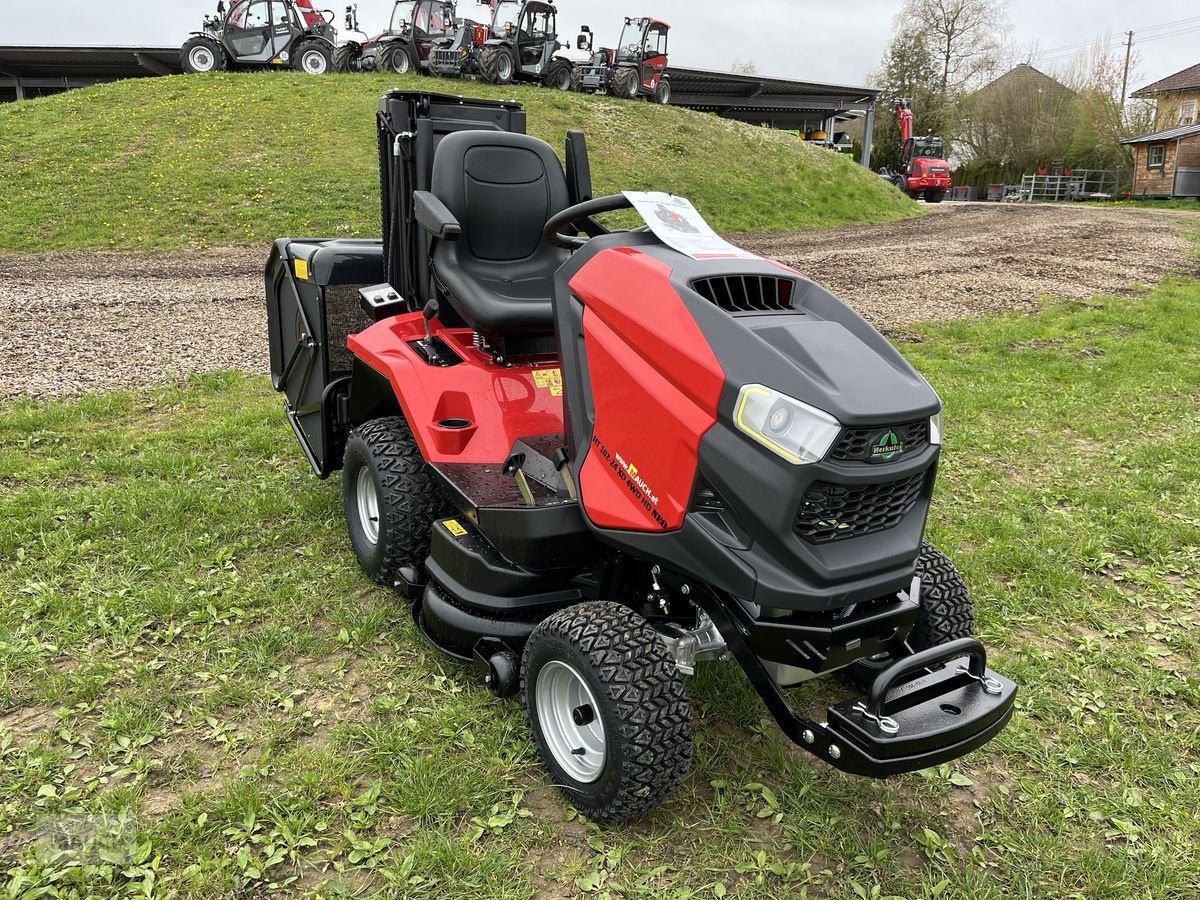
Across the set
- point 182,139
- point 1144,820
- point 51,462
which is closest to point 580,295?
point 1144,820

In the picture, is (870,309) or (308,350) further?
(870,309)

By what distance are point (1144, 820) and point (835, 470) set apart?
4.55 feet

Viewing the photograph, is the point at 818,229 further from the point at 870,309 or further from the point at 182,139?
the point at 182,139

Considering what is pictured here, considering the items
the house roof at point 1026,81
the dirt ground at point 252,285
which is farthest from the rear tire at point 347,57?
the house roof at point 1026,81

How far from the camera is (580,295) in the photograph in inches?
96.3

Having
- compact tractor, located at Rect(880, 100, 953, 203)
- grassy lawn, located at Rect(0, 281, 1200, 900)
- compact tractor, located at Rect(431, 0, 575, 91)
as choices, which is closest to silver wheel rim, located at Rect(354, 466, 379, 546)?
grassy lawn, located at Rect(0, 281, 1200, 900)

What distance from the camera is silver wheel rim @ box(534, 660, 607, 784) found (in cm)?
229

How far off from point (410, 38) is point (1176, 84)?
36.6 metres

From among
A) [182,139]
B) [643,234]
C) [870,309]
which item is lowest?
[870,309]

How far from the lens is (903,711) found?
79.8 inches

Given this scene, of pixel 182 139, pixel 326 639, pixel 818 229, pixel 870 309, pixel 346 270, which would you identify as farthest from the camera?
pixel 818 229

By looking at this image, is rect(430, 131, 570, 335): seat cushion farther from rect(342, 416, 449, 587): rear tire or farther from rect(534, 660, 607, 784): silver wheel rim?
rect(534, 660, 607, 784): silver wheel rim

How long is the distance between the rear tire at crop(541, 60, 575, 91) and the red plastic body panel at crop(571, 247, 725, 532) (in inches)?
849

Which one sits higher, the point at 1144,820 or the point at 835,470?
the point at 835,470
